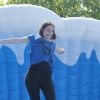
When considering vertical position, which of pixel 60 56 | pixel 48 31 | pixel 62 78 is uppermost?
pixel 48 31

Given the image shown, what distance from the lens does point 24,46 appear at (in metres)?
3.43

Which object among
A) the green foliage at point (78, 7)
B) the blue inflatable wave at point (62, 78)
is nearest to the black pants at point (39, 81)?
→ the blue inflatable wave at point (62, 78)

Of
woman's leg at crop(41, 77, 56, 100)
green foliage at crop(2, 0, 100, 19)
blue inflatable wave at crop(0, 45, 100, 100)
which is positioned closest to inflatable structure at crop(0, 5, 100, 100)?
blue inflatable wave at crop(0, 45, 100, 100)

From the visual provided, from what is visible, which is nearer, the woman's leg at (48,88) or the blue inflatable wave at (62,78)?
the woman's leg at (48,88)

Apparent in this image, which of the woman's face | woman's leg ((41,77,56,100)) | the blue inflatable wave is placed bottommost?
the blue inflatable wave

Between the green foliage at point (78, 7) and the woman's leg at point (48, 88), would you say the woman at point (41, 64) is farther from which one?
the green foliage at point (78, 7)

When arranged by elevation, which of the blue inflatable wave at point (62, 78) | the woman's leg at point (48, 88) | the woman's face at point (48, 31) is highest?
the woman's face at point (48, 31)

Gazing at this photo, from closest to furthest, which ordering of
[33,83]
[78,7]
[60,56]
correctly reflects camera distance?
[33,83] → [60,56] → [78,7]

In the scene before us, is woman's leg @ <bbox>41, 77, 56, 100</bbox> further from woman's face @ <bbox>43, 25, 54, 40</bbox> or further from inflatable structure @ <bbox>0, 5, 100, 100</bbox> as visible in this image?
inflatable structure @ <bbox>0, 5, 100, 100</bbox>

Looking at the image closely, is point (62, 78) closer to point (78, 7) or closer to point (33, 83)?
point (33, 83)

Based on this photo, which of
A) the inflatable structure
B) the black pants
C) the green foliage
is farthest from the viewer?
the green foliage

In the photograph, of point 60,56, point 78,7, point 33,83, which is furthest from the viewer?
A: point 78,7

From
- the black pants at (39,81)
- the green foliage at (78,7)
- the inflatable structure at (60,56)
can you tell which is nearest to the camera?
the black pants at (39,81)

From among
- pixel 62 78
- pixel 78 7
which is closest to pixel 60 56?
pixel 62 78
